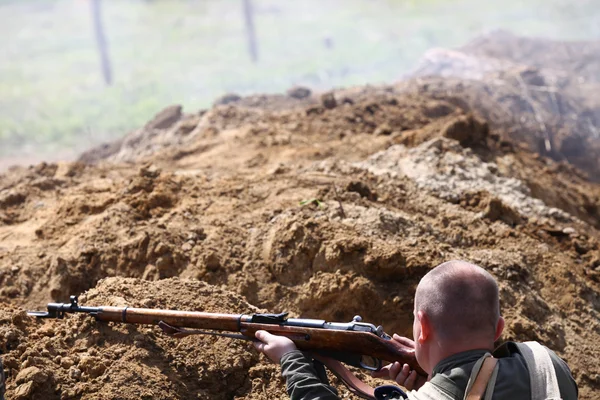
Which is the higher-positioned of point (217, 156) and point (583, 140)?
point (217, 156)

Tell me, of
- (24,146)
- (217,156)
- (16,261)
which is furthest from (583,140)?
(24,146)

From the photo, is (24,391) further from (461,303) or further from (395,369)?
(461,303)

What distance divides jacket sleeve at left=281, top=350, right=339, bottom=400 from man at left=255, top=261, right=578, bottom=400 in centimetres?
4

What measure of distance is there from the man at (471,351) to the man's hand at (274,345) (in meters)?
0.46

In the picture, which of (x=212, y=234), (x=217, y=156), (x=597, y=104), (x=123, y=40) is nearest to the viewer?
(x=212, y=234)

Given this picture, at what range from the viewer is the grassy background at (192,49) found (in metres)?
20.3

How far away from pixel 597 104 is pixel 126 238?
15.1m

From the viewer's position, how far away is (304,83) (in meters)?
24.2

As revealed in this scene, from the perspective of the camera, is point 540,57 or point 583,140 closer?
point 583,140

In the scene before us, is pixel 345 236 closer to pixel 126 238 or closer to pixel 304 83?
pixel 126 238

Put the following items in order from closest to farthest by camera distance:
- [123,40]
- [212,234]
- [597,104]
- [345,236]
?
[345,236] < [212,234] < [597,104] < [123,40]

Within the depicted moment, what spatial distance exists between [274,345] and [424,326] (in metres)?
0.88

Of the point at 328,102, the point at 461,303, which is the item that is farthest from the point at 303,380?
the point at 328,102

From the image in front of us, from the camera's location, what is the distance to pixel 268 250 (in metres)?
5.93
